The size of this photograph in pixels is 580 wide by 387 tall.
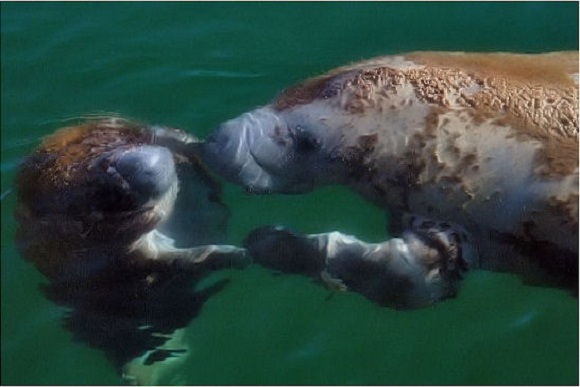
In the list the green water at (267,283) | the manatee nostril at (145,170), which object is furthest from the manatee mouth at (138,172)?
the green water at (267,283)

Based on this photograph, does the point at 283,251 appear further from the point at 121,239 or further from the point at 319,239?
the point at 121,239

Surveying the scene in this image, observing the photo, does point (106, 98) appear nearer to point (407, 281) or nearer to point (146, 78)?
point (146, 78)

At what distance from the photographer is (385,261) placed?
17.0 ft

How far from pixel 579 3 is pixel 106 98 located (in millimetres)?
4237

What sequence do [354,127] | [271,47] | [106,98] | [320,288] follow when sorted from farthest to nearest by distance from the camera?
1. [271,47]
2. [106,98]
3. [320,288]
4. [354,127]

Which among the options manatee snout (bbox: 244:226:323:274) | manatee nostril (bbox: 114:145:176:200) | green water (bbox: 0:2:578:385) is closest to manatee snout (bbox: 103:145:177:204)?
manatee nostril (bbox: 114:145:176:200)

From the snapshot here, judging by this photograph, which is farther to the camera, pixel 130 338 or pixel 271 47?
pixel 271 47

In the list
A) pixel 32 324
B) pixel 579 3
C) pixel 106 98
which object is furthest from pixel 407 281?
pixel 579 3

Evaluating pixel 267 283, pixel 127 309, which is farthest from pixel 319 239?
pixel 127 309

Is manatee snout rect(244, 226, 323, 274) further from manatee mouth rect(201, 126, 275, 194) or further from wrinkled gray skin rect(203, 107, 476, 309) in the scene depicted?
manatee mouth rect(201, 126, 275, 194)

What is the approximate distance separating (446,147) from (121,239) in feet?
6.05

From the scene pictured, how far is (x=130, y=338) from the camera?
561 centimetres

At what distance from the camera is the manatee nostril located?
5.05 meters

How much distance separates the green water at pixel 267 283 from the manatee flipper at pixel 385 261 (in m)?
0.45
